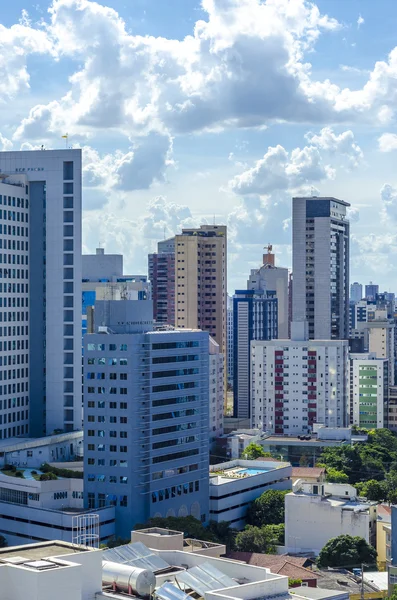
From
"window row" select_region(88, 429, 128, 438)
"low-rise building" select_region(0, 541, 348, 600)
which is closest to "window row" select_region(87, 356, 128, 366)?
"window row" select_region(88, 429, 128, 438)

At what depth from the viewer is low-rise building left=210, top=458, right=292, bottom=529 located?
85.1 m

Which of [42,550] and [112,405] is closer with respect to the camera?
[42,550]

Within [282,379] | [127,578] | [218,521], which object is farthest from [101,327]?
[282,379]

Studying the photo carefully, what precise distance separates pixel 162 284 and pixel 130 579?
484 feet

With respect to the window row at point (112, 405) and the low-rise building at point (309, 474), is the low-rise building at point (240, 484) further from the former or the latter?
the window row at point (112, 405)

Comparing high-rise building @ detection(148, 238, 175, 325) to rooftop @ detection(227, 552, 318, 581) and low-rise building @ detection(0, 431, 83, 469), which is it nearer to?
low-rise building @ detection(0, 431, 83, 469)

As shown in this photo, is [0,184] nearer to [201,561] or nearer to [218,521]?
[218,521]

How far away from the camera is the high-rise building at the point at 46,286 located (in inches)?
3807

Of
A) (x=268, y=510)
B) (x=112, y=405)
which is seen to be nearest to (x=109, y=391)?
(x=112, y=405)

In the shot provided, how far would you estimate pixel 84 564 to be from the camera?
129 ft

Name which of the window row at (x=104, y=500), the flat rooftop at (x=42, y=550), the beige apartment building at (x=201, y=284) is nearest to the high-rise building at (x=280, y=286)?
the beige apartment building at (x=201, y=284)

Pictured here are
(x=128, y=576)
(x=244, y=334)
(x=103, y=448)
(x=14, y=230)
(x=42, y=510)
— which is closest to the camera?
(x=128, y=576)

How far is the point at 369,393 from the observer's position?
13938 centimetres

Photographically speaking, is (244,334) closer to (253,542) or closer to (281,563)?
(253,542)
